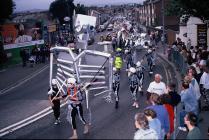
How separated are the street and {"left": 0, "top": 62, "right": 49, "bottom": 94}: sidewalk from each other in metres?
2.46

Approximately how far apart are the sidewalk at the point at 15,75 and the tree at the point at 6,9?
23.6ft

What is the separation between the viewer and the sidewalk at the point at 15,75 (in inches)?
1021

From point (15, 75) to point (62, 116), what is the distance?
1556 centimetres

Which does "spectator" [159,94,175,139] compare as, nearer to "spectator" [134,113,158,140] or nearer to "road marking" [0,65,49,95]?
"spectator" [134,113,158,140]

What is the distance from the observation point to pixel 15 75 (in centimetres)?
3042

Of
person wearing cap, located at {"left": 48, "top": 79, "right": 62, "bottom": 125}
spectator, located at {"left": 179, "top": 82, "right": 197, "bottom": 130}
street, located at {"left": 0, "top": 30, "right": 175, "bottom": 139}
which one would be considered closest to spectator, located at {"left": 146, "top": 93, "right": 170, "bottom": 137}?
spectator, located at {"left": 179, "top": 82, "right": 197, "bottom": 130}

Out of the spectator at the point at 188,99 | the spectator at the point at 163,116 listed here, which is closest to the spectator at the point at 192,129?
the spectator at the point at 163,116

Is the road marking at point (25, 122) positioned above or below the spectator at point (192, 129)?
below

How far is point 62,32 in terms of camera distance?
68.2m

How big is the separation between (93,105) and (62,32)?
5184cm

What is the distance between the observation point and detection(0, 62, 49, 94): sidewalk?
25.9 m

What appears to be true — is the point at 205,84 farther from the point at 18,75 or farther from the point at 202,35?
the point at 202,35

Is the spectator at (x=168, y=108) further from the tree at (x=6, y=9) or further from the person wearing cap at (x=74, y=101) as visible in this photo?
the tree at (x=6, y=9)

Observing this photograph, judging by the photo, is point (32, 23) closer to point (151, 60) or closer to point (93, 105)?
point (151, 60)
